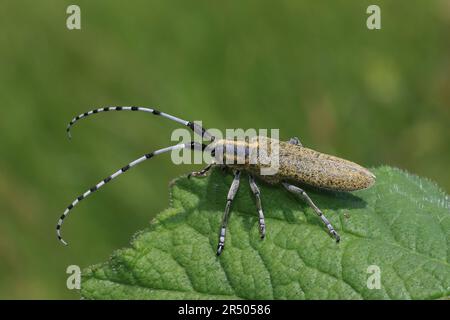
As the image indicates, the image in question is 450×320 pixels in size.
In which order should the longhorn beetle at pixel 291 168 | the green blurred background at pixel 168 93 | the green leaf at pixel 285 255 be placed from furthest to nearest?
1. the green blurred background at pixel 168 93
2. the longhorn beetle at pixel 291 168
3. the green leaf at pixel 285 255

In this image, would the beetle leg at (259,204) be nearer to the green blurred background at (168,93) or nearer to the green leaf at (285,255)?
the green leaf at (285,255)

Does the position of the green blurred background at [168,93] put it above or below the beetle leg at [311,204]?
above

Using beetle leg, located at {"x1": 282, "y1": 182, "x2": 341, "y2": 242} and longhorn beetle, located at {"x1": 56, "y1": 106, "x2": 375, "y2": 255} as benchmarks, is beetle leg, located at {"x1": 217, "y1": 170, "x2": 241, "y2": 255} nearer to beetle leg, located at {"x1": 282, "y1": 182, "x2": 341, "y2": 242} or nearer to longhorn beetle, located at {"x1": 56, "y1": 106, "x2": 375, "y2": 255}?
longhorn beetle, located at {"x1": 56, "y1": 106, "x2": 375, "y2": 255}

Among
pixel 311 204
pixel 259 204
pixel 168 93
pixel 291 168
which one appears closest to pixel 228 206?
pixel 259 204

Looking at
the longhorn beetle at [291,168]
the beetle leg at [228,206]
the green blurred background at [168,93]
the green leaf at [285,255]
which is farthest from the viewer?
the green blurred background at [168,93]

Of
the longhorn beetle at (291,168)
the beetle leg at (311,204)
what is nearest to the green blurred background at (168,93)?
the longhorn beetle at (291,168)

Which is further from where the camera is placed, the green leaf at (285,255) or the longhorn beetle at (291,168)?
the longhorn beetle at (291,168)

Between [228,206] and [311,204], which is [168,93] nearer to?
[228,206]
